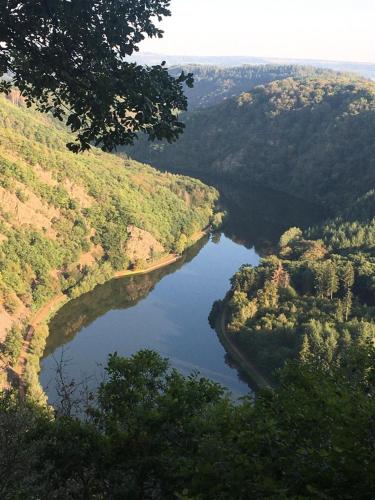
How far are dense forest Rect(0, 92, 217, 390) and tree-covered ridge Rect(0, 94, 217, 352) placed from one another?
16cm

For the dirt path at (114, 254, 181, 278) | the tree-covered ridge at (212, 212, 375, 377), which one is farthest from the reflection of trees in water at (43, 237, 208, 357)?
the tree-covered ridge at (212, 212, 375, 377)

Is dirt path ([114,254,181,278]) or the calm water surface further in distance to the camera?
dirt path ([114,254,181,278])

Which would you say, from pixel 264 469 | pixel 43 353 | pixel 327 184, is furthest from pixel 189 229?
pixel 264 469

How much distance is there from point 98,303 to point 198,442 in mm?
67378

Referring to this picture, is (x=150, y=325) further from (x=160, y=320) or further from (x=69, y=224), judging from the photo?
(x=69, y=224)

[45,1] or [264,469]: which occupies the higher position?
[45,1]

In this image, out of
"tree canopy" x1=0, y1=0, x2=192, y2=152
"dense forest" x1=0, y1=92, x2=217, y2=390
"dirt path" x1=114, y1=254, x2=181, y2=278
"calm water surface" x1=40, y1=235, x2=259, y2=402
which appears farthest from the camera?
"dirt path" x1=114, y1=254, x2=181, y2=278

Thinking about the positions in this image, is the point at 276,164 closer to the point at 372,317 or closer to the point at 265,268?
the point at 265,268

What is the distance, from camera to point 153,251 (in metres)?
96.5

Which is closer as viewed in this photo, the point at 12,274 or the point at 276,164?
the point at 12,274

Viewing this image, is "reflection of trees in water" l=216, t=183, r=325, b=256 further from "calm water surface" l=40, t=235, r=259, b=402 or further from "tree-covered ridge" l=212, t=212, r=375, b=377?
"tree-covered ridge" l=212, t=212, r=375, b=377

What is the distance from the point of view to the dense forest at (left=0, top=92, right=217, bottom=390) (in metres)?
72.6

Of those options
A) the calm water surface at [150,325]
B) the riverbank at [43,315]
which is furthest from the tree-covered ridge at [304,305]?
the riverbank at [43,315]

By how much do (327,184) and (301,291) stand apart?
306 feet
